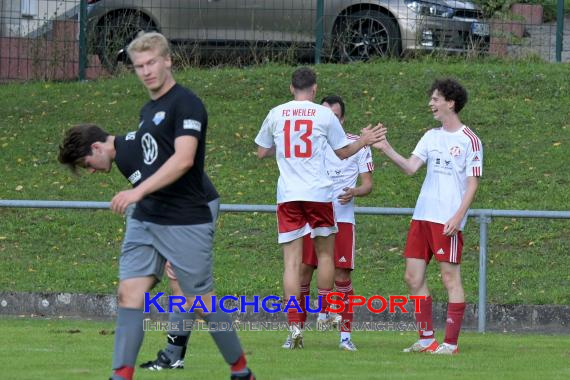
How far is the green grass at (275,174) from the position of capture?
1385 centimetres

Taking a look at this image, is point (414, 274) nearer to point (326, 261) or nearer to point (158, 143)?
point (326, 261)

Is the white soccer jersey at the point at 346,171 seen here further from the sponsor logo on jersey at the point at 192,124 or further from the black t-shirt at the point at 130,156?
the sponsor logo on jersey at the point at 192,124

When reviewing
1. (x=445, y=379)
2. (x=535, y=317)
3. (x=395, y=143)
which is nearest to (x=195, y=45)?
(x=395, y=143)

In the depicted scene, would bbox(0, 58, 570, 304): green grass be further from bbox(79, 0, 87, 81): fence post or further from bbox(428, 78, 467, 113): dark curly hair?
bbox(428, 78, 467, 113): dark curly hair

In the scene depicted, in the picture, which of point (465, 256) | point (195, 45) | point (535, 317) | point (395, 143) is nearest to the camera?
point (535, 317)

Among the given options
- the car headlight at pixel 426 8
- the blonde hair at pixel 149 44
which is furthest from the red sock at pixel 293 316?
the car headlight at pixel 426 8

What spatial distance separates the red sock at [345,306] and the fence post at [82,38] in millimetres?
11126

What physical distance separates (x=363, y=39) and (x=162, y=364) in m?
13.1

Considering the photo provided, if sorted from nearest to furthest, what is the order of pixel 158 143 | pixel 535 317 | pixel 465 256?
pixel 158 143
pixel 535 317
pixel 465 256

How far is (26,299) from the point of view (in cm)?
1324

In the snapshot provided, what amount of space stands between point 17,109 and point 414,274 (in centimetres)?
1130

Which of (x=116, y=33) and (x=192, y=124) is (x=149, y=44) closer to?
(x=192, y=124)

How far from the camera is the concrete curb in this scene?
42.1ft

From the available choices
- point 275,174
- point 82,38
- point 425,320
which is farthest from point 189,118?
point 82,38
